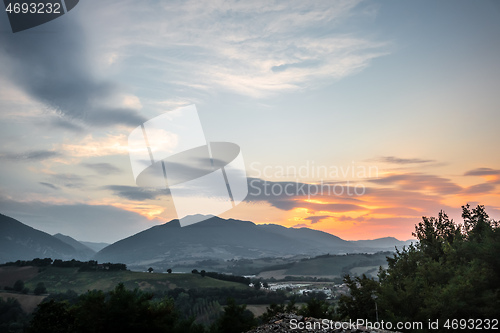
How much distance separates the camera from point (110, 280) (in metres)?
151

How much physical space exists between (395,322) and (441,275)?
34.2ft

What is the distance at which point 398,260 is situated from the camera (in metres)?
41.0

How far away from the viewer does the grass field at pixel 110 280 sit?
142625mm

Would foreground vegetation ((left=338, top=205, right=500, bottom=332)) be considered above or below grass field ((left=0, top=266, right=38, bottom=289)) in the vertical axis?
above

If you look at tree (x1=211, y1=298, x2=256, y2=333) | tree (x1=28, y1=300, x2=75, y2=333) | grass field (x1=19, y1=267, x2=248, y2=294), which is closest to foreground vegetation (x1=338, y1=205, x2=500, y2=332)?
tree (x1=211, y1=298, x2=256, y2=333)

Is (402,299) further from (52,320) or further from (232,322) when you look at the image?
(52,320)

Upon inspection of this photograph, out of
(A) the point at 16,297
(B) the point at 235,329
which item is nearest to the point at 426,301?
(B) the point at 235,329

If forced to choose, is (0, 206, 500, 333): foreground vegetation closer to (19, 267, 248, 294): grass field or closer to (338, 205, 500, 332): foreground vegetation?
(338, 205, 500, 332): foreground vegetation

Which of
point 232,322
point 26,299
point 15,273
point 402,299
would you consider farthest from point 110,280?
point 402,299

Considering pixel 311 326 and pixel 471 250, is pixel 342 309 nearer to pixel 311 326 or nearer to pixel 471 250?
pixel 471 250

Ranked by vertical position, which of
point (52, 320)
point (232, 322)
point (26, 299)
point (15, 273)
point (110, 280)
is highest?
point (52, 320)

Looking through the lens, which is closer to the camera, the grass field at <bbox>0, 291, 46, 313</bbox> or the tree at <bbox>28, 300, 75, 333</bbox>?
the tree at <bbox>28, 300, 75, 333</bbox>

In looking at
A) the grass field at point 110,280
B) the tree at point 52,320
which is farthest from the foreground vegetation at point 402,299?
the grass field at point 110,280

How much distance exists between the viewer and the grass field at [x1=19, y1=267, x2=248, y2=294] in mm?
142625
